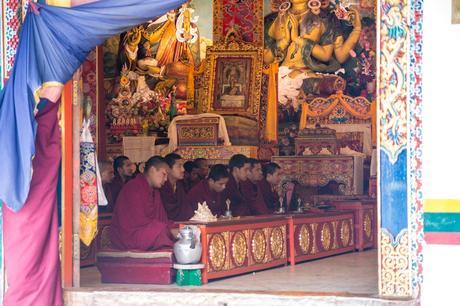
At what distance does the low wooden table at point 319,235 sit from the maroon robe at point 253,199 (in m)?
0.61

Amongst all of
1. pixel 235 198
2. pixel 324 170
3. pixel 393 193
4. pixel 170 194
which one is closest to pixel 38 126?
pixel 393 193

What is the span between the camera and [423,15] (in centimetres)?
720

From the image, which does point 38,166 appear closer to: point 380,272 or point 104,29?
point 104,29

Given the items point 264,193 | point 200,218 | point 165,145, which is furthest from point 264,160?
point 200,218

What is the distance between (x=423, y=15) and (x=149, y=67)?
25.3 feet

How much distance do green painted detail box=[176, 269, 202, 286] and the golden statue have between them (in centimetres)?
649

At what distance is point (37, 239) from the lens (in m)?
7.39

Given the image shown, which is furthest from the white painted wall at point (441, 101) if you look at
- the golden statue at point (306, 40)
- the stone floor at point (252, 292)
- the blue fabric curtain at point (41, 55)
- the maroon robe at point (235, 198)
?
the golden statue at point (306, 40)

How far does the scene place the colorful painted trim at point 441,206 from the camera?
7.10 meters

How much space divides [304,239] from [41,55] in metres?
4.15

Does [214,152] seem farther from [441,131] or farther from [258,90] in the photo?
[441,131]

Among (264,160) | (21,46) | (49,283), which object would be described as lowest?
(49,283)

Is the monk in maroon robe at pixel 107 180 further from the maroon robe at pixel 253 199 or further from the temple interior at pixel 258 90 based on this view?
the temple interior at pixel 258 90

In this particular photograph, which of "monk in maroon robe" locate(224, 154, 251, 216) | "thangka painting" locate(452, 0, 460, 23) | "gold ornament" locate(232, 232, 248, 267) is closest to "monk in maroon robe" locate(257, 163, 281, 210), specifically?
"monk in maroon robe" locate(224, 154, 251, 216)
